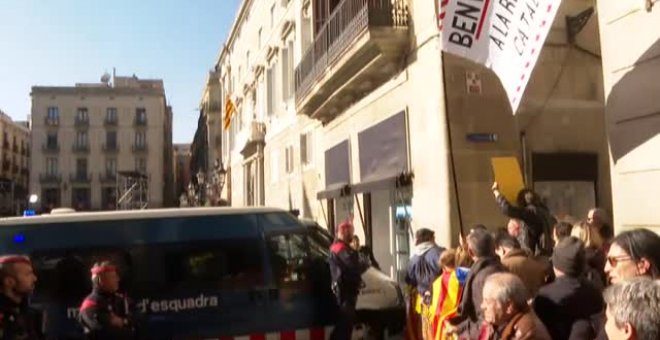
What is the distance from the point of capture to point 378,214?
1341cm

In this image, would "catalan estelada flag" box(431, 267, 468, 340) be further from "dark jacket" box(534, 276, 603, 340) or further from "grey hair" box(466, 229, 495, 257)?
"dark jacket" box(534, 276, 603, 340)

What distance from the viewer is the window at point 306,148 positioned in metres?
19.0

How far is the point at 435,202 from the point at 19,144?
242ft

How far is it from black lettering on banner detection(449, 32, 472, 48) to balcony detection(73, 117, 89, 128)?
67.6 m

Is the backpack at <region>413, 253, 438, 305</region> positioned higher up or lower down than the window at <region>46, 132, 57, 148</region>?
lower down

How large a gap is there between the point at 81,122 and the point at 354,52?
63865 mm

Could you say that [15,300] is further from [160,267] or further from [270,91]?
[270,91]

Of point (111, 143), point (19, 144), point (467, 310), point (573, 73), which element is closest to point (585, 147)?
point (573, 73)

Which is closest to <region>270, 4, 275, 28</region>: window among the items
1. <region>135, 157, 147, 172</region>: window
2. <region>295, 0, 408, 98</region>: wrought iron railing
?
<region>295, 0, 408, 98</region>: wrought iron railing

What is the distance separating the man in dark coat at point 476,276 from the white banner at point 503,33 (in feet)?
6.48

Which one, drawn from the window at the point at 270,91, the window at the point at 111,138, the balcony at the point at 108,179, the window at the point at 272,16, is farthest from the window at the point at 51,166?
the window at the point at 272,16

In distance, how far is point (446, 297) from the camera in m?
5.77

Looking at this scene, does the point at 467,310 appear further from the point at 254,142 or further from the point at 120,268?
the point at 254,142

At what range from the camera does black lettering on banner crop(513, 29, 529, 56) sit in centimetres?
635
